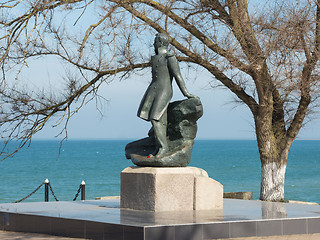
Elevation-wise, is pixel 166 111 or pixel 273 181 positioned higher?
pixel 166 111

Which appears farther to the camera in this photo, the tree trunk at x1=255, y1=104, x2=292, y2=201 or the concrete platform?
the tree trunk at x1=255, y1=104, x2=292, y2=201

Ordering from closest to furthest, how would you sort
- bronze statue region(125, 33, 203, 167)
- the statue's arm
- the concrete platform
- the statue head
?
the concrete platform, bronze statue region(125, 33, 203, 167), the statue's arm, the statue head

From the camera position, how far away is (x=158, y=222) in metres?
9.25

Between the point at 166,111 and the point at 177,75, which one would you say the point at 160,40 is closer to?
the point at 177,75

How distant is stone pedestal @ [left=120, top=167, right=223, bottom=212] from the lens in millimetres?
10891

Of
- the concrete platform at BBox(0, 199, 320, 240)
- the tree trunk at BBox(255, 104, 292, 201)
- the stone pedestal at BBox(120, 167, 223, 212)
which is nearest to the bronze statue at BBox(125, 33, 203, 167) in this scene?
the stone pedestal at BBox(120, 167, 223, 212)

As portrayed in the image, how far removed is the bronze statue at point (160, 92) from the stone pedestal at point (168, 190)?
1.95 ft

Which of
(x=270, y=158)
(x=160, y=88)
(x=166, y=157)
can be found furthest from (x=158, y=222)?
(x=270, y=158)

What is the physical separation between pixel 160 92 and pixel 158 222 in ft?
10.0

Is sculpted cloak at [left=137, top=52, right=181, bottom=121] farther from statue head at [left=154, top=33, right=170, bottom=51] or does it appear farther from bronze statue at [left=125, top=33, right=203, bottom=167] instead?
statue head at [left=154, top=33, right=170, bottom=51]

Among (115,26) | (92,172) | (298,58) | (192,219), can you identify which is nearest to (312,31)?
(298,58)

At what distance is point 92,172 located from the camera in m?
63.4

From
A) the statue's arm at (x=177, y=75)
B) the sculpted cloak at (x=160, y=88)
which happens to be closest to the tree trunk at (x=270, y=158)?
the statue's arm at (x=177, y=75)

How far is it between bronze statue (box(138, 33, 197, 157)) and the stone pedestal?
0.59 metres
